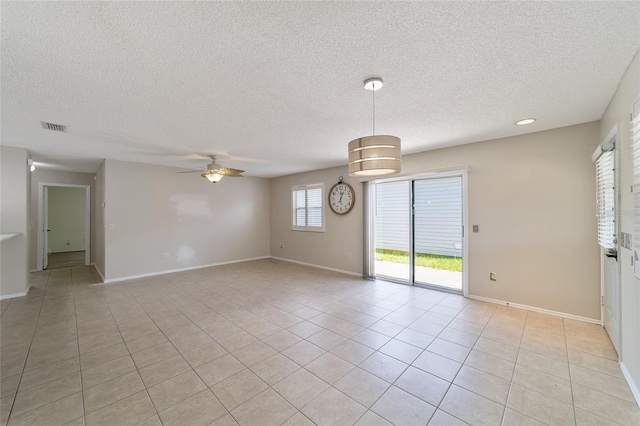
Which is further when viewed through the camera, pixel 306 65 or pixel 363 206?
pixel 363 206

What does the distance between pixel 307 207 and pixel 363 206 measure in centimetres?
193

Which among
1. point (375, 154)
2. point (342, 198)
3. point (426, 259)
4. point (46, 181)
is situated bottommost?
point (426, 259)

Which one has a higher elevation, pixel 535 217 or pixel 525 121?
pixel 525 121

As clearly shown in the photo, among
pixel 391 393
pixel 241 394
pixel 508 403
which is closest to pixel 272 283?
pixel 241 394

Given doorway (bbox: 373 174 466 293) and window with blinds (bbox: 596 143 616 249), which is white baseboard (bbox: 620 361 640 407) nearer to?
window with blinds (bbox: 596 143 616 249)

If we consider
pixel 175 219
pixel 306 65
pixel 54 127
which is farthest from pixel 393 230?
pixel 54 127

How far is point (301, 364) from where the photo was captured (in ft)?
7.70

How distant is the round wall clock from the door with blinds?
3.78 meters

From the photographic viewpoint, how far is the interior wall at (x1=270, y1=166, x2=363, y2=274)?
578 cm

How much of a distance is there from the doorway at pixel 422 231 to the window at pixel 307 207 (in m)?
1.67

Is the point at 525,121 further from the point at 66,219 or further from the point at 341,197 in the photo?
the point at 66,219

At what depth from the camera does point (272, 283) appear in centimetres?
509

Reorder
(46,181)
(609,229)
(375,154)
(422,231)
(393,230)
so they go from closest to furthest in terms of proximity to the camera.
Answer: (375,154) < (609,229) < (422,231) < (393,230) < (46,181)

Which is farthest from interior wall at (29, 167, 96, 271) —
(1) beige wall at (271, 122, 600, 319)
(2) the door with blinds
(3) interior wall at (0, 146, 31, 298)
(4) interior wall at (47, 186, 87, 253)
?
(2) the door with blinds
